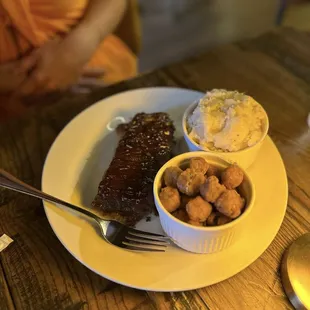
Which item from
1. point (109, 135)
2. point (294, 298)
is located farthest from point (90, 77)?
point (294, 298)

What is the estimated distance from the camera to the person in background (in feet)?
3.85

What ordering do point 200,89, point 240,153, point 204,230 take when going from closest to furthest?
point 204,230 → point 240,153 → point 200,89

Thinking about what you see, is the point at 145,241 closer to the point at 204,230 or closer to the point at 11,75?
the point at 204,230

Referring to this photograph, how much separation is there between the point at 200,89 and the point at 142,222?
0.43 m

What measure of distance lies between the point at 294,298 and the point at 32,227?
1.57 ft

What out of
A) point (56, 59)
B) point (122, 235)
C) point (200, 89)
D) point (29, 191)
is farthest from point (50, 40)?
point (122, 235)

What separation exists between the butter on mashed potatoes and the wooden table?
0.45 feet

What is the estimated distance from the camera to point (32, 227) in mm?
825

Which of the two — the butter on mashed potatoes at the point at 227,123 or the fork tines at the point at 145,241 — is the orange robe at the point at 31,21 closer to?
the butter on mashed potatoes at the point at 227,123

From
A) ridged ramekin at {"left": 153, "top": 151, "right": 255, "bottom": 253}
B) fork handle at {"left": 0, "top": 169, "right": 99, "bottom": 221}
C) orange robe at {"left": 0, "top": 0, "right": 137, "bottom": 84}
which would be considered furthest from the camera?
orange robe at {"left": 0, "top": 0, "right": 137, "bottom": 84}

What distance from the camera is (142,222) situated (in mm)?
811

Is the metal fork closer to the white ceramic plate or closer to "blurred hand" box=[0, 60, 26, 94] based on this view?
the white ceramic plate

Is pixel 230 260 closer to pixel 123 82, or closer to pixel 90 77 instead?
pixel 123 82

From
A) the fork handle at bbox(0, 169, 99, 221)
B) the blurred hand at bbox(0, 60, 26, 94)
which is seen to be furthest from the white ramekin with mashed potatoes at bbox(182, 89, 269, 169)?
the blurred hand at bbox(0, 60, 26, 94)
